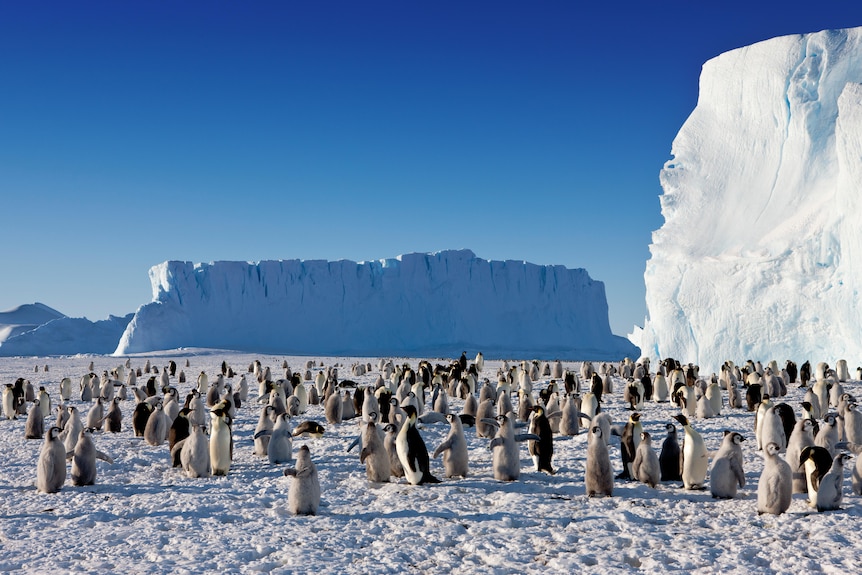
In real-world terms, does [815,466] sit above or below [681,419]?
below

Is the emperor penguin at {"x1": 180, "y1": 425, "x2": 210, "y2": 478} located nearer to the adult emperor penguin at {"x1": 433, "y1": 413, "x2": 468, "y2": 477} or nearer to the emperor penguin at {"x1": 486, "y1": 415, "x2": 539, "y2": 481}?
the adult emperor penguin at {"x1": 433, "y1": 413, "x2": 468, "y2": 477}

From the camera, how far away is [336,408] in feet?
38.4

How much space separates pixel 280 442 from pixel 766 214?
18987 millimetres

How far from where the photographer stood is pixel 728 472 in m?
6.30

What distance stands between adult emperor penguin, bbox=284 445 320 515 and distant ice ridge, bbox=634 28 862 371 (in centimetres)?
1723

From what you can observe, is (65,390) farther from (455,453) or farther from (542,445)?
(542,445)

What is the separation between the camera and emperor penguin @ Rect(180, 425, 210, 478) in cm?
756

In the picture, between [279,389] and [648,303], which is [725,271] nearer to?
[648,303]

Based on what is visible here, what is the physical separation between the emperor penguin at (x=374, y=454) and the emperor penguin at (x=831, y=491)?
3.70 meters

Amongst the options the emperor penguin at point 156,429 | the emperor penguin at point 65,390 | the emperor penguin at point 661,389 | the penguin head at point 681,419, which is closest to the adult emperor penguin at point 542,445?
the penguin head at point 681,419

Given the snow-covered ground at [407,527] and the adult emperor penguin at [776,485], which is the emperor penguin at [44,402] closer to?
the snow-covered ground at [407,527]

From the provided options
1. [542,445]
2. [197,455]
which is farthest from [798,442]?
[197,455]

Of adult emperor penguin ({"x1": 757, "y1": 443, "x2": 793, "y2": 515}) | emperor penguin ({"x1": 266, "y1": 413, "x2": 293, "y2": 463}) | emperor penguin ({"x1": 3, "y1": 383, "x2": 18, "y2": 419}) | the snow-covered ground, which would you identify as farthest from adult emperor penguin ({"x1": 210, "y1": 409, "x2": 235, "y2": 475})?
emperor penguin ({"x1": 3, "y1": 383, "x2": 18, "y2": 419})

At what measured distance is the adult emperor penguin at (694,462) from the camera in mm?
6648
